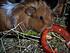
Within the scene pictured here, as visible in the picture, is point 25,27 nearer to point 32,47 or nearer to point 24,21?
point 24,21

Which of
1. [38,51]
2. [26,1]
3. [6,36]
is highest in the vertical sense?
[26,1]

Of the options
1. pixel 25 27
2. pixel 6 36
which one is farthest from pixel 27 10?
pixel 6 36

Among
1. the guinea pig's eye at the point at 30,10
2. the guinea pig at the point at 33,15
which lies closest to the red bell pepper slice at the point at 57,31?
the guinea pig at the point at 33,15

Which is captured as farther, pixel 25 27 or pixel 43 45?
pixel 25 27

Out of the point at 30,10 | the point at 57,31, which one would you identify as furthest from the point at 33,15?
the point at 57,31

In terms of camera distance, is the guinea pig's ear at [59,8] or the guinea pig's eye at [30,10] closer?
the guinea pig's eye at [30,10]

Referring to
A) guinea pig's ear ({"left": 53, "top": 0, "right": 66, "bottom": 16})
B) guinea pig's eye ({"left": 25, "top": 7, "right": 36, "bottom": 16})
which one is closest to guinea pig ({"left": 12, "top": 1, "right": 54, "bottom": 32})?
guinea pig's eye ({"left": 25, "top": 7, "right": 36, "bottom": 16})

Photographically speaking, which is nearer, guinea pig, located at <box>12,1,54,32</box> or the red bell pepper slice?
the red bell pepper slice

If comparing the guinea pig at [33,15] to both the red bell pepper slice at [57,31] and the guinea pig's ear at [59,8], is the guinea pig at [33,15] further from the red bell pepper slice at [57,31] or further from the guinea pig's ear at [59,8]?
the guinea pig's ear at [59,8]

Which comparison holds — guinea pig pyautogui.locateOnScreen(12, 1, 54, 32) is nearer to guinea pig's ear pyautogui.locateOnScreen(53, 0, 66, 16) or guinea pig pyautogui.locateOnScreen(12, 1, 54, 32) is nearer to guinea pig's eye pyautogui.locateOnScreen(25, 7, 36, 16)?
guinea pig's eye pyautogui.locateOnScreen(25, 7, 36, 16)
